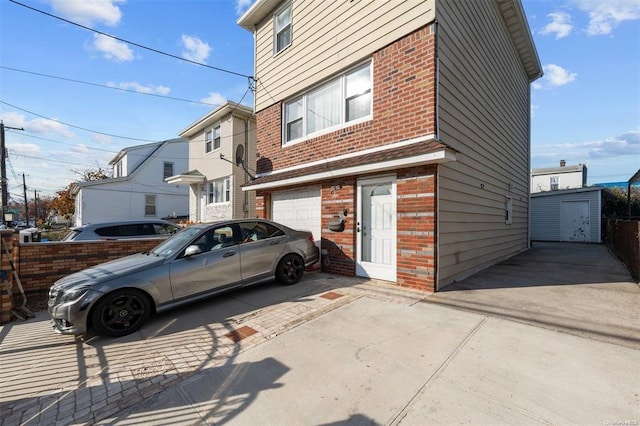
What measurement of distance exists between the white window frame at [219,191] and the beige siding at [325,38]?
5937 mm

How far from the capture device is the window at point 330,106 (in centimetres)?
692

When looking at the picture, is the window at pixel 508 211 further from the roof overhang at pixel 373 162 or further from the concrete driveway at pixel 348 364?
the roof overhang at pixel 373 162

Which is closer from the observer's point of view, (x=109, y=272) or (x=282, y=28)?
(x=109, y=272)

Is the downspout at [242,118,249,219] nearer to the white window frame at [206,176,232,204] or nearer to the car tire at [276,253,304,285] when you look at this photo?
the white window frame at [206,176,232,204]

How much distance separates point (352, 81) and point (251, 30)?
18.5ft

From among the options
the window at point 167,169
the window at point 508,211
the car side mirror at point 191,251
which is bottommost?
the car side mirror at point 191,251

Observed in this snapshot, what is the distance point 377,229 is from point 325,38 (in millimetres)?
5029

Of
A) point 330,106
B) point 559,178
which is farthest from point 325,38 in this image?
point 559,178

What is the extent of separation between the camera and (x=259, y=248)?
5887 millimetres

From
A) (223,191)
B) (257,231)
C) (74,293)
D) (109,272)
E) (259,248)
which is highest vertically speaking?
(223,191)

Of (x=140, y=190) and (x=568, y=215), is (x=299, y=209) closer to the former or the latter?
(x=568, y=215)

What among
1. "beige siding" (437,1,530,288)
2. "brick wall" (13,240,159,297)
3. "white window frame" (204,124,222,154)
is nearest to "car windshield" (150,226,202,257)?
"brick wall" (13,240,159,297)

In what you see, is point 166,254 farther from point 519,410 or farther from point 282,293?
point 519,410

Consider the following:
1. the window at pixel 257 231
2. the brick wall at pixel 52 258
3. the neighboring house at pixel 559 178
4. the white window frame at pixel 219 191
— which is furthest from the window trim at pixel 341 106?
the neighboring house at pixel 559 178
